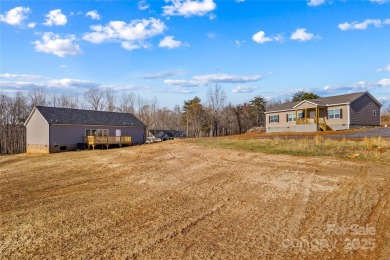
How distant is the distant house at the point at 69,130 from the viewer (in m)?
29.7

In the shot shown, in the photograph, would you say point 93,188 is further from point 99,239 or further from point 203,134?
point 203,134

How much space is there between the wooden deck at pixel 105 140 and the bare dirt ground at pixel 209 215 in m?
20.9

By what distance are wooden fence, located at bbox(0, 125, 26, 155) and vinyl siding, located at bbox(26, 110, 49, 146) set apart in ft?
58.4

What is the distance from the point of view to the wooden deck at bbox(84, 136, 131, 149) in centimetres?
3106

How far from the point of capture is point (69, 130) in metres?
30.8

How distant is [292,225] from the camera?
5.33m

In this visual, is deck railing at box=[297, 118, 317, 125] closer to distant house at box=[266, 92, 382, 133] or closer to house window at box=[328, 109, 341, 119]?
distant house at box=[266, 92, 382, 133]

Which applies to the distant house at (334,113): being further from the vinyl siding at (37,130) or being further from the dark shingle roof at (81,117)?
the vinyl siding at (37,130)

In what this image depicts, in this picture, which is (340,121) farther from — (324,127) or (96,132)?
(96,132)

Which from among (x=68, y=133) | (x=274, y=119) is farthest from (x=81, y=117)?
(x=274, y=119)

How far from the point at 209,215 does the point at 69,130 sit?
28263 mm

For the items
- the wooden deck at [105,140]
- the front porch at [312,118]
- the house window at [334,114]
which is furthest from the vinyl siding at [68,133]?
the house window at [334,114]

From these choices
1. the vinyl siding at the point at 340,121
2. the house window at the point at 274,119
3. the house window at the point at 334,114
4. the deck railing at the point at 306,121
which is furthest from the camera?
the house window at the point at 274,119

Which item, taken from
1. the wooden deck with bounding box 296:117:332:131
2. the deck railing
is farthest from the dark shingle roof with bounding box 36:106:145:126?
the wooden deck with bounding box 296:117:332:131
